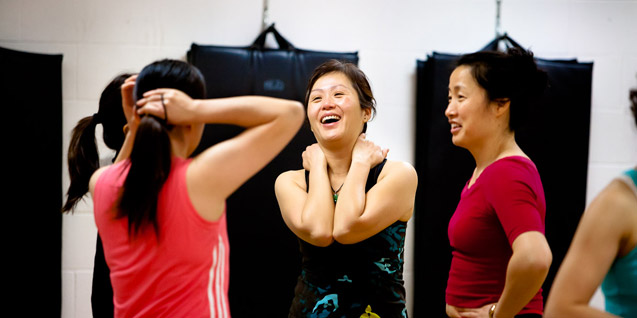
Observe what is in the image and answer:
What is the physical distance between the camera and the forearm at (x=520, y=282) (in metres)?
1.31

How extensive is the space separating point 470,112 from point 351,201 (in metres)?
0.45

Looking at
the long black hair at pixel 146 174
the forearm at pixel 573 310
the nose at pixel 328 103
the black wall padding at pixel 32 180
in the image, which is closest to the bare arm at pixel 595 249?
the forearm at pixel 573 310

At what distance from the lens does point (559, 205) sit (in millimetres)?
2744

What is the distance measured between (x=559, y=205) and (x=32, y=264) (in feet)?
8.60

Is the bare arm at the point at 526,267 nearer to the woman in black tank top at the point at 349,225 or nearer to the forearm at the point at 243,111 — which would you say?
the woman in black tank top at the point at 349,225

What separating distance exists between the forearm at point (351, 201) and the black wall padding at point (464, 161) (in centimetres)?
→ 108

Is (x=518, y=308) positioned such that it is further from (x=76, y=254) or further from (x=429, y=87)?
(x=76, y=254)

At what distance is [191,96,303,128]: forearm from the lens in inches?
44.4

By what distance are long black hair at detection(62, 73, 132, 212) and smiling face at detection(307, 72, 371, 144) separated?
0.61 meters

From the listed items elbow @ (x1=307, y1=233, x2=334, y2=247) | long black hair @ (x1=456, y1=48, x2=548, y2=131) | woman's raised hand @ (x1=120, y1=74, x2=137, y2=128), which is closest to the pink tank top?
woman's raised hand @ (x1=120, y1=74, x2=137, y2=128)

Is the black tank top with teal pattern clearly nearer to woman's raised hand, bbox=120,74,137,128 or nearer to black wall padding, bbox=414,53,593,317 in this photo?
woman's raised hand, bbox=120,74,137,128

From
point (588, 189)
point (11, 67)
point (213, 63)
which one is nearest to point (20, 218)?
point (11, 67)

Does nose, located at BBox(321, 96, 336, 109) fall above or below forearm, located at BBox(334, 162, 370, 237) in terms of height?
above

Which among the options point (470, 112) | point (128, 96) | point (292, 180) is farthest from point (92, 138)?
point (470, 112)
